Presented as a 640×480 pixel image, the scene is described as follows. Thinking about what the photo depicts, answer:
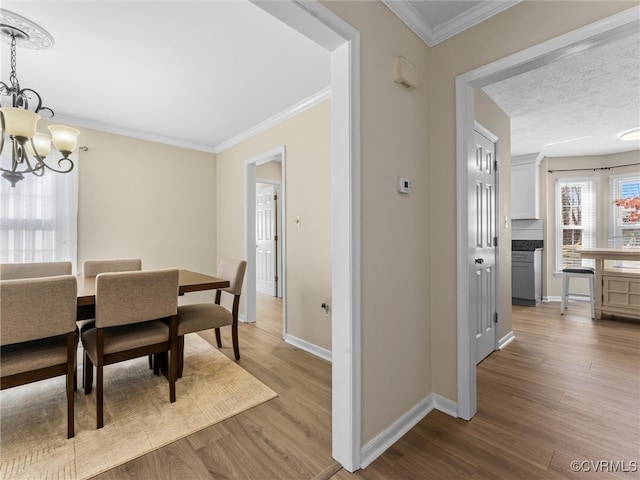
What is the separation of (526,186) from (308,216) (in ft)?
14.0

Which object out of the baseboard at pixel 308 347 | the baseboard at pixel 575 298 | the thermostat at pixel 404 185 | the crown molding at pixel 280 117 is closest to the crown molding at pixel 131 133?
the crown molding at pixel 280 117

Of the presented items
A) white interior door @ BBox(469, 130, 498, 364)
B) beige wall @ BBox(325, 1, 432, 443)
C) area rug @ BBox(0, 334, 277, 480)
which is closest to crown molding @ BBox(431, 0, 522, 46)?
beige wall @ BBox(325, 1, 432, 443)

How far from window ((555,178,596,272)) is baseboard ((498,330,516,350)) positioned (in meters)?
3.10

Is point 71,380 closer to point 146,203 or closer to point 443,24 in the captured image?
point 146,203

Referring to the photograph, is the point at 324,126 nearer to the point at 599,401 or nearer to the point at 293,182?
the point at 293,182

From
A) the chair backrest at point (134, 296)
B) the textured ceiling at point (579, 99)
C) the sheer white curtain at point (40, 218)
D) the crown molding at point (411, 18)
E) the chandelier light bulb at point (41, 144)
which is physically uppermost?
the textured ceiling at point (579, 99)

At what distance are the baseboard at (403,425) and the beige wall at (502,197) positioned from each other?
1500 millimetres

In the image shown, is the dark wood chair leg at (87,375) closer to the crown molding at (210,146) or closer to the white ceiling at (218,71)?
the white ceiling at (218,71)

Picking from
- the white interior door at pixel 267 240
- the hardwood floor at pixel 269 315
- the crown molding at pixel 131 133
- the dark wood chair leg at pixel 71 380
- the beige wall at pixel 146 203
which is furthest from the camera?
the white interior door at pixel 267 240

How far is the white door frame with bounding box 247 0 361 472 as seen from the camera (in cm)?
147

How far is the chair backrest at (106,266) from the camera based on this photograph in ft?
9.53

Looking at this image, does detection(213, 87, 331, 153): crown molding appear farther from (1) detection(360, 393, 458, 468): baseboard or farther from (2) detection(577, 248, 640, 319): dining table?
(2) detection(577, 248, 640, 319): dining table

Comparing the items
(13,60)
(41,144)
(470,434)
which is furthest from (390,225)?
(13,60)

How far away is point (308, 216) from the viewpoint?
125 inches
